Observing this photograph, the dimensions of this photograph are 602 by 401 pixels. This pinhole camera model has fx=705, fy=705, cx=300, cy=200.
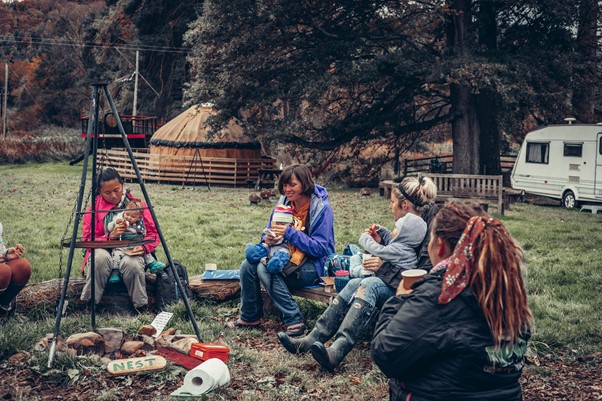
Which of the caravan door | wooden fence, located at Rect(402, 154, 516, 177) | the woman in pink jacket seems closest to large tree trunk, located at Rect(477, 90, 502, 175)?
wooden fence, located at Rect(402, 154, 516, 177)

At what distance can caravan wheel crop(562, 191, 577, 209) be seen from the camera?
21234 mm

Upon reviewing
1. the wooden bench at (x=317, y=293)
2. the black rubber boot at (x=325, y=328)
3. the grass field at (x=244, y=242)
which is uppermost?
the wooden bench at (x=317, y=293)

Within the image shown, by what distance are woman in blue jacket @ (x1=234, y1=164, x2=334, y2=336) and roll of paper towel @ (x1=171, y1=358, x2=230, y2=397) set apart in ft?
4.63

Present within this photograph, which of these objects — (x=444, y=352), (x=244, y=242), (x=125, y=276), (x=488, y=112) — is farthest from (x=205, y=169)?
(x=444, y=352)

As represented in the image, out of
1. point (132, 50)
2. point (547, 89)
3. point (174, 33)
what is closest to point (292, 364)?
point (547, 89)

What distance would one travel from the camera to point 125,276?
22.4ft

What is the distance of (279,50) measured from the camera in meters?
22.3

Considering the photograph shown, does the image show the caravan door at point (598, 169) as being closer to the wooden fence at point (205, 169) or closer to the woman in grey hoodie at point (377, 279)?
the wooden fence at point (205, 169)

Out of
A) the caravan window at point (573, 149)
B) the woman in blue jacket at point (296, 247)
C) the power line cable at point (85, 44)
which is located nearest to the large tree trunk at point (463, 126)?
the caravan window at point (573, 149)

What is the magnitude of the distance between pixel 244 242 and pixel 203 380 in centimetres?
717

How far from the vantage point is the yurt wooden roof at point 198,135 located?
27.6 meters

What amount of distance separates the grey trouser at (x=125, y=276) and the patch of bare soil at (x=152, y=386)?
1.44m

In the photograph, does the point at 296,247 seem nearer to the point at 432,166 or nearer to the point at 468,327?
the point at 468,327

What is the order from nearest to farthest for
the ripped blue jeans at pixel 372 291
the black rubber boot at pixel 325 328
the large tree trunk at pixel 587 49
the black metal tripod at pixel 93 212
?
the black metal tripod at pixel 93 212 < the ripped blue jeans at pixel 372 291 < the black rubber boot at pixel 325 328 < the large tree trunk at pixel 587 49
